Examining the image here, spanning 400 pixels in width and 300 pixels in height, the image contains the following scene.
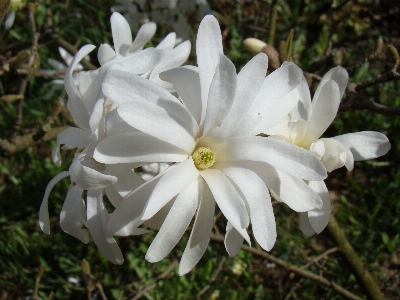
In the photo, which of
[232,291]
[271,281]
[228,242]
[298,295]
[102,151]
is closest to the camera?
[102,151]

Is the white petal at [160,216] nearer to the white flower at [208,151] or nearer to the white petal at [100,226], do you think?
the white flower at [208,151]

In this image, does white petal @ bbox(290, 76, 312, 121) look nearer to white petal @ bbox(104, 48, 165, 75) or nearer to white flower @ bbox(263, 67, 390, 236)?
white flower @ bbox(263, 67, 390, 236)

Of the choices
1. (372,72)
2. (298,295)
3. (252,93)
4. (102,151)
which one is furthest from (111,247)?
(372,72)

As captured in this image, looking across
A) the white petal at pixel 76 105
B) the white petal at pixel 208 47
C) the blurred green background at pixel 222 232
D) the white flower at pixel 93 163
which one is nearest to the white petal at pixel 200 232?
the white flower at pixel 93 163

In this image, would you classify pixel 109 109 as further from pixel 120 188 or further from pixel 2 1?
pixel 2 1

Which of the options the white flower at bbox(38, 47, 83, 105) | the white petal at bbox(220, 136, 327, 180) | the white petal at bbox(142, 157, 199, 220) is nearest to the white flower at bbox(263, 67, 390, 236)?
the white petal at bbox(220, 136, 327, 180)

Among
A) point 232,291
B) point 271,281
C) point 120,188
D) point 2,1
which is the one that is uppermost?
point 2,1

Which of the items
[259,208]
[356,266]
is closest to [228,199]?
[259,208]

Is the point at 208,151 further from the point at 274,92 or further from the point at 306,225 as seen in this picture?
the point at 306,225
